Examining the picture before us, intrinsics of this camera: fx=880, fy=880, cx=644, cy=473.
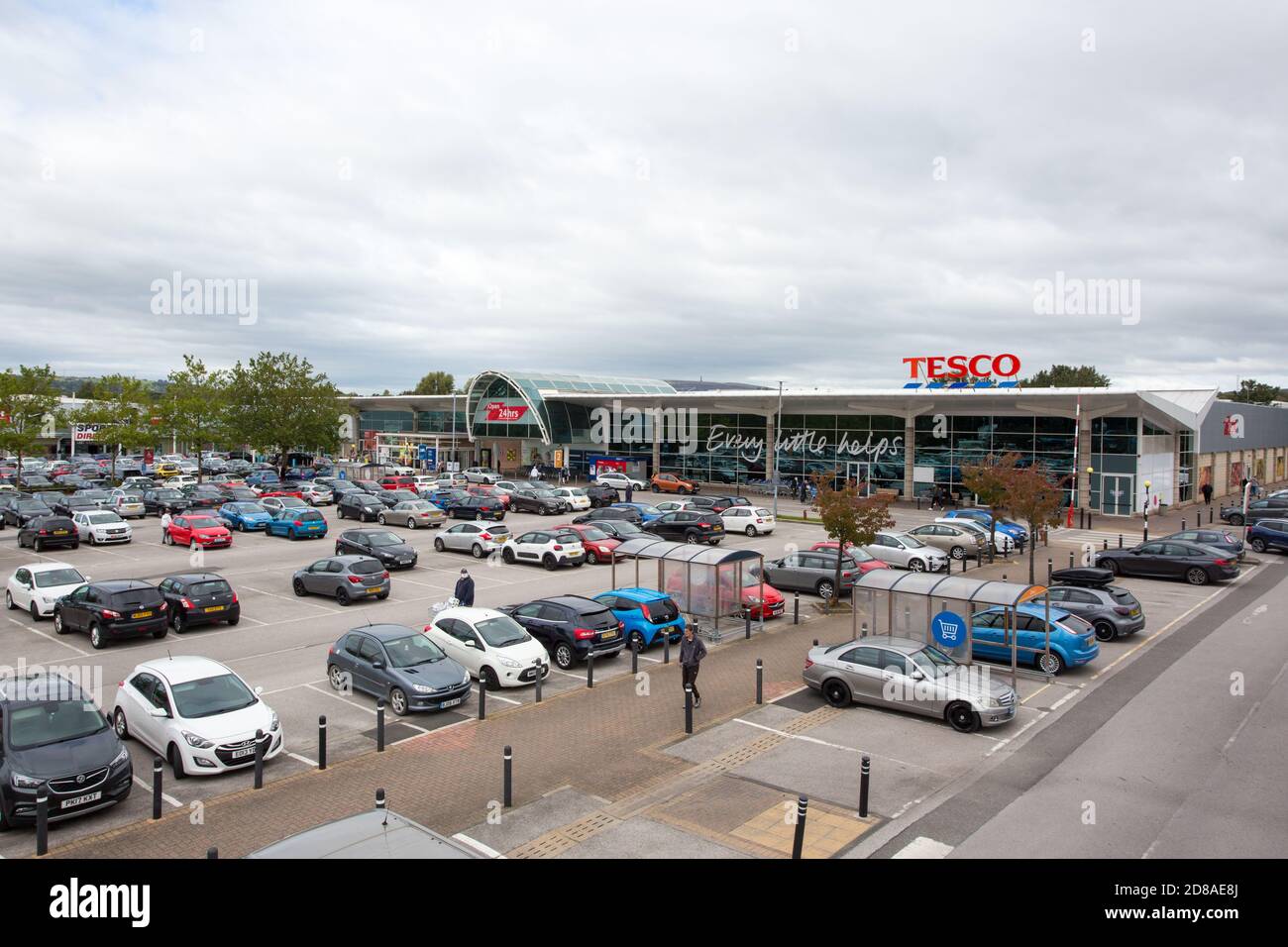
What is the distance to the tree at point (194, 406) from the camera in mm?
66375

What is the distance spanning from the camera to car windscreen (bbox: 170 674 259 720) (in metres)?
13.0

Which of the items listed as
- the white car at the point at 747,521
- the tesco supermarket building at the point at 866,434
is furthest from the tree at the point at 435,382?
the white car at the point at 747,521

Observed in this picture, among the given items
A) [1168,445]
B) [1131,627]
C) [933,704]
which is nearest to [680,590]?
[933,704]

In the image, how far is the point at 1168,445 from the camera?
52.1 meters

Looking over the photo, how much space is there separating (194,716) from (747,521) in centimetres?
3100

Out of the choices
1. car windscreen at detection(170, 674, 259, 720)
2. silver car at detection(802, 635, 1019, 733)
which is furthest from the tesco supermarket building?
car windscreen at detection(170, 674, 259, 720)

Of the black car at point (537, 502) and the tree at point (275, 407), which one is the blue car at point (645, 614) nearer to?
the black car at point (537, 502)

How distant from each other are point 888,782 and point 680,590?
11.2 m

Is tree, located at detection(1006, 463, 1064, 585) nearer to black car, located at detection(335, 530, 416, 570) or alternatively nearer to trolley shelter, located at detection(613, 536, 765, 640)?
trolley shelter, located at detection(613, 536, 765, 640)

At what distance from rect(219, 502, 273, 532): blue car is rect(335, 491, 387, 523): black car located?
189 inches

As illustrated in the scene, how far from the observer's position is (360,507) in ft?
150

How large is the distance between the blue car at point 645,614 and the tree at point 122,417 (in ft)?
185

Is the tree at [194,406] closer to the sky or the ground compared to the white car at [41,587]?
closer to the sky

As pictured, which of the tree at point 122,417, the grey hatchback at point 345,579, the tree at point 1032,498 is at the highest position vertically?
the tree at point 122,417
